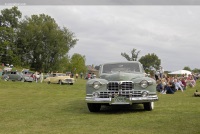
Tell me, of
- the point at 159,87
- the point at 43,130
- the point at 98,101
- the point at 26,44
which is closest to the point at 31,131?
the point at 43,130

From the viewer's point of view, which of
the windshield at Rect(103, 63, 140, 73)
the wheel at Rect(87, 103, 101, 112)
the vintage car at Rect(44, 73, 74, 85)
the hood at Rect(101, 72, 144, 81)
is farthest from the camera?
the vintage car at Rect(44, 73, 74, 85)

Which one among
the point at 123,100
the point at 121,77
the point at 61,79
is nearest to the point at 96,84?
the point at 121,77

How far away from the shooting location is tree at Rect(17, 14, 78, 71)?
67.2m

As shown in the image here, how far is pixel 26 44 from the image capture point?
66.8 metres

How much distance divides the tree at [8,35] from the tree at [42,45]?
1.65 metres

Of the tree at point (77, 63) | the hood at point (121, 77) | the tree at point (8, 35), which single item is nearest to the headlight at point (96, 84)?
the hood at point (121, 77)

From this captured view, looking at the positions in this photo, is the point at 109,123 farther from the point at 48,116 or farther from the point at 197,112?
the point at 197,112

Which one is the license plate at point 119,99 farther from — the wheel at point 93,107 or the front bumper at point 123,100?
the wheel at point 93,107

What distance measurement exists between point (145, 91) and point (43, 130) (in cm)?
361

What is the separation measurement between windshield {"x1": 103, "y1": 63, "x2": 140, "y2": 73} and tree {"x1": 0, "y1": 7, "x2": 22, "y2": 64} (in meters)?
55.8

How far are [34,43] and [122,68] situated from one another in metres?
60.1

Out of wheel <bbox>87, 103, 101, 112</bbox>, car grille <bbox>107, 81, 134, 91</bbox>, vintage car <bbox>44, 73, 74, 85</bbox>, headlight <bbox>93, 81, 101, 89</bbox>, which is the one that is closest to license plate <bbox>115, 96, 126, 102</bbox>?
car grille <bbox>107, 81, 134, 91</bbox>

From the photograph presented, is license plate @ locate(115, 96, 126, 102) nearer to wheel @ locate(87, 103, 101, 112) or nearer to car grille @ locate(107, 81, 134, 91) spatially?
car grille @ locate(107, 81, 134, 91)

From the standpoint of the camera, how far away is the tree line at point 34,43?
66.1 meters
